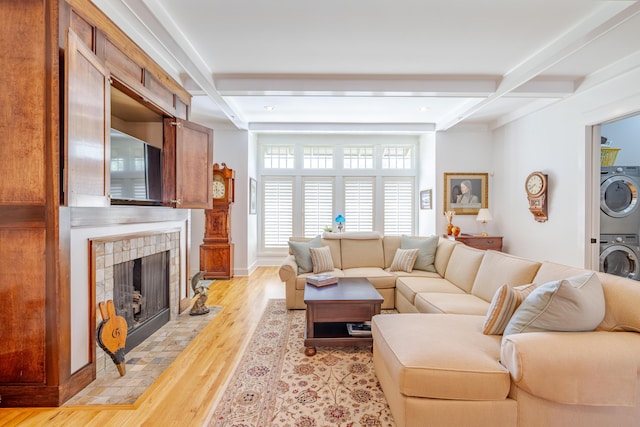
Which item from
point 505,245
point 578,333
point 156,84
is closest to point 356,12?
point 156,84

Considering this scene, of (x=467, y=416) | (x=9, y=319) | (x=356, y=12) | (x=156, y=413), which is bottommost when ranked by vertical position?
(x=156, y=413)

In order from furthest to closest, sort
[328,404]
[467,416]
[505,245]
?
[505,245] < [328,404] < [467,416]

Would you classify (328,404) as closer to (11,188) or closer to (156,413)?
(156,413)

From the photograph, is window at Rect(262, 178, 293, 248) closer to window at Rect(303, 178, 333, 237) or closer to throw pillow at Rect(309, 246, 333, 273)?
window at Rect(303, 178, 333, 237)

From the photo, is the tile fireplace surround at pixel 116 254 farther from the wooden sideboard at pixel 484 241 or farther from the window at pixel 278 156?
the wooden sideboard at pixel 484 241

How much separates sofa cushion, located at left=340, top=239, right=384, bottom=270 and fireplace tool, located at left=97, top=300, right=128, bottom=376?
2.66 meters

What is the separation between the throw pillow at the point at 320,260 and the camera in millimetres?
3848

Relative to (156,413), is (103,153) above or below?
above

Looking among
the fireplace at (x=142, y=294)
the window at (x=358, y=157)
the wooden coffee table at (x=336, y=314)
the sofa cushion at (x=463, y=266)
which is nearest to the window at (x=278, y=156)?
the window at (x=358, y=157)

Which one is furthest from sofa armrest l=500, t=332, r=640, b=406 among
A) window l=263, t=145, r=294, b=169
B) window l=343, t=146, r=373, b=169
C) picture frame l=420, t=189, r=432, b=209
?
window l=263, t=145, r=294, b=169

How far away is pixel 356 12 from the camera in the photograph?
2445 mm

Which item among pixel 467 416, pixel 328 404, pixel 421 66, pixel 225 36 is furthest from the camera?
pixel 421 66

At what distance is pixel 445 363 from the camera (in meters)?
1.50

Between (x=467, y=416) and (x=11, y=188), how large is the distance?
280 centimetres
